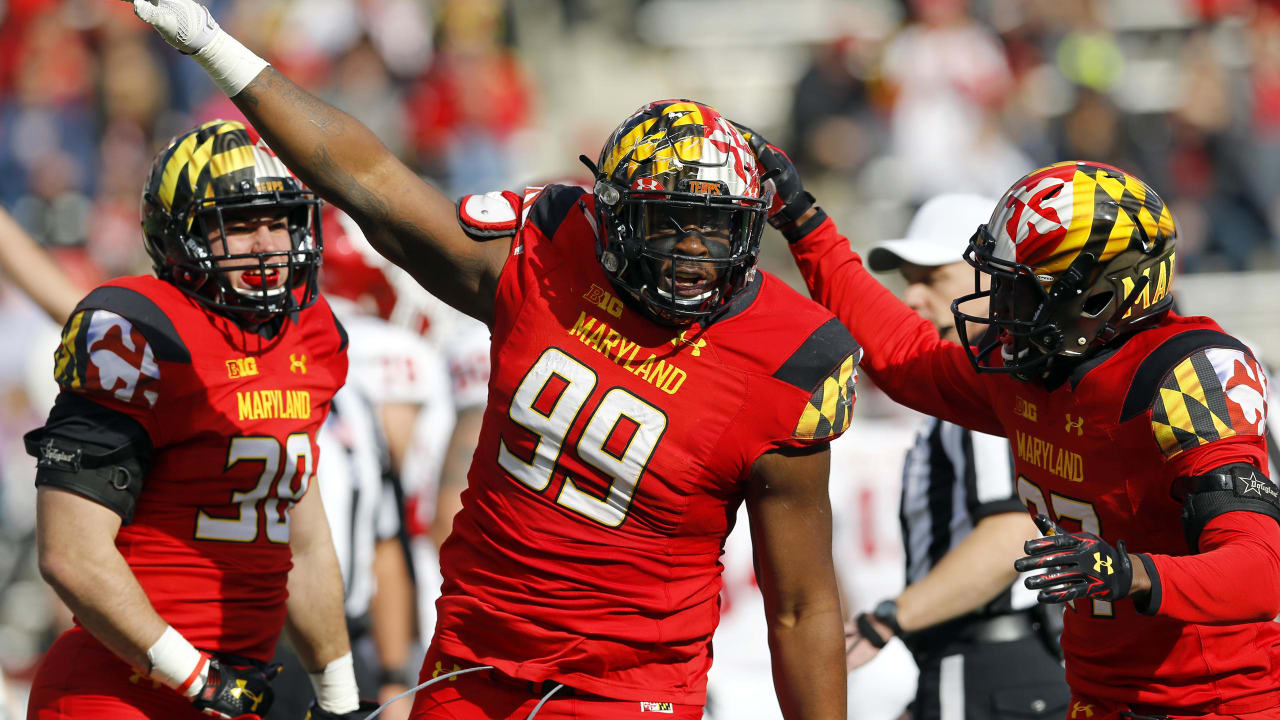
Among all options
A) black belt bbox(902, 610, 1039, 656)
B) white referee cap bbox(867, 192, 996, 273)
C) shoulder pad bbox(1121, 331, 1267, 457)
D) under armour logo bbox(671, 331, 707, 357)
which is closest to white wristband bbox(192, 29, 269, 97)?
under armour logo bbox(671, 331, 707, 357)

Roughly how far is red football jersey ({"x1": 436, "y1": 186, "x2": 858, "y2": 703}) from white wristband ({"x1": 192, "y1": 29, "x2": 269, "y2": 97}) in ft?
2.18

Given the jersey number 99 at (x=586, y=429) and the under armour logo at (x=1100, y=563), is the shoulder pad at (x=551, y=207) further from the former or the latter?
the under armour logo at (x=1100, y=563)

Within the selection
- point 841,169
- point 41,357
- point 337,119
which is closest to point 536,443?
point 337,119

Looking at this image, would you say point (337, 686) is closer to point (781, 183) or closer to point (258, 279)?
point (258, 279)

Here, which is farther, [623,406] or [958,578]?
[958,578]

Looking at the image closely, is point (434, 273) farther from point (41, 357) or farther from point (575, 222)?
point (41, 357)

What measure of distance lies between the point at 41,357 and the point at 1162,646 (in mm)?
5037

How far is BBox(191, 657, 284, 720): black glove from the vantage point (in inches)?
139

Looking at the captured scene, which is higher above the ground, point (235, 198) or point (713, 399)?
point (235, 198)

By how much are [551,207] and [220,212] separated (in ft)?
3.08

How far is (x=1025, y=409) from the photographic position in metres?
3.38

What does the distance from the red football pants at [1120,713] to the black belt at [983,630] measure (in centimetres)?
113

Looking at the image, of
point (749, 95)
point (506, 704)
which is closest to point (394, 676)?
point (506, 704)

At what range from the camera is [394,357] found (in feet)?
20.6
